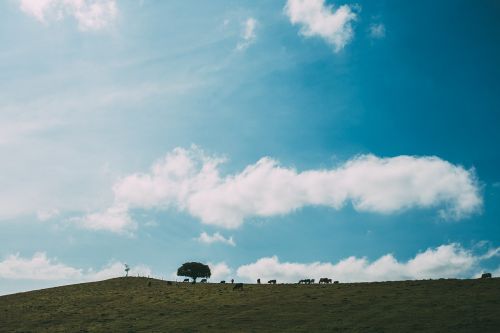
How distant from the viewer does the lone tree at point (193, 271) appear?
95062mm

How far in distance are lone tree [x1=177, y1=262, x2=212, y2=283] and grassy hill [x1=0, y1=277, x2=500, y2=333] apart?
83.2 feet

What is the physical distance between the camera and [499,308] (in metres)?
40.8

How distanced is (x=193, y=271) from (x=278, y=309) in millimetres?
49055

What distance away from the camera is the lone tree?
95.1 m

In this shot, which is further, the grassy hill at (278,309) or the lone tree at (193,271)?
the lone tree at (193,271)

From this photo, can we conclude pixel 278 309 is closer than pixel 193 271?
Yes

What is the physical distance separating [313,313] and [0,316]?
38.9 metres

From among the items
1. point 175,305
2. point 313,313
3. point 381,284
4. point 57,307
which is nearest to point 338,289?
point 381,284

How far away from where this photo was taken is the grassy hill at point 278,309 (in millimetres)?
40125

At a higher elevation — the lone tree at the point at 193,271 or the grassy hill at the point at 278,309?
the lone tree at the point at 193,271

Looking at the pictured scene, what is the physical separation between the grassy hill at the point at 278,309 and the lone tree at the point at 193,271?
83.2ft

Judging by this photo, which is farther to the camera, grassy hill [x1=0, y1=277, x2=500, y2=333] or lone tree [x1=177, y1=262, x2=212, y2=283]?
lone tree [x1=177, y1=262, x2=212, y2=283]

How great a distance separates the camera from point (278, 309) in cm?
4853

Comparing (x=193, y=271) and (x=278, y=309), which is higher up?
(x=193, y=271)
